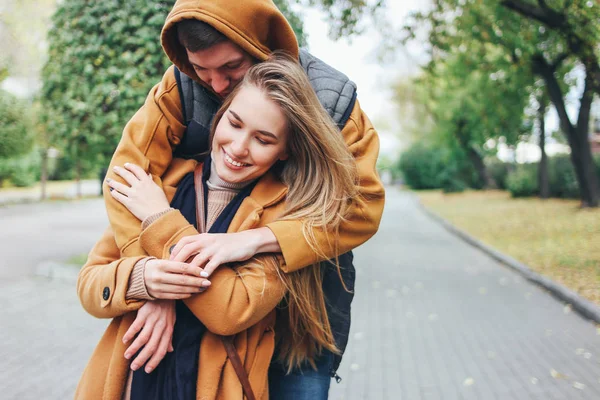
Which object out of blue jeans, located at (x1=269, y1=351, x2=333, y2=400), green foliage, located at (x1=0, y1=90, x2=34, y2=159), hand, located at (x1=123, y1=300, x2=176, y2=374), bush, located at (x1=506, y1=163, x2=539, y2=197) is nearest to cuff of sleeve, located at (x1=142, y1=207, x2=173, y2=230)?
hand, located at (x1=123, y1=300, x2=176, y2=374)

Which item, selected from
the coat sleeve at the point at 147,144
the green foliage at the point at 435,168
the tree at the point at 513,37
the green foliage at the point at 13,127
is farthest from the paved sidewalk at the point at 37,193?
the coat sleeve at the point at 147,144

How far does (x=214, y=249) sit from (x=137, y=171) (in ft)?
1.15

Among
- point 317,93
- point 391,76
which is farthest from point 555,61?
point 391,76

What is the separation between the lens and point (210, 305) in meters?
1.44

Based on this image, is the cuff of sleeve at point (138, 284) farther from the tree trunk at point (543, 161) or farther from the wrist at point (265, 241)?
the tree trunk at point (543, 161)

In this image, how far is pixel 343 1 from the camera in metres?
10.9

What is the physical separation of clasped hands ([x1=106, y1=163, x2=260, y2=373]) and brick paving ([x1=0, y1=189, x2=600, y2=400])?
3.25m

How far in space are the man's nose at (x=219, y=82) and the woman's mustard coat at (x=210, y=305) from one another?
329mm

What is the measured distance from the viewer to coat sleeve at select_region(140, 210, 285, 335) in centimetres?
144

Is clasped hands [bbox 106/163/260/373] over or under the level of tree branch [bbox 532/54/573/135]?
under

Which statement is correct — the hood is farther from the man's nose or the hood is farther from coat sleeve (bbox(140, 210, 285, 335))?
coat sleeve (bbox(140, 210, 285, 335))

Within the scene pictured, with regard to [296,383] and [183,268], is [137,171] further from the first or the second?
[296,383]

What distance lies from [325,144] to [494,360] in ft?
14.3

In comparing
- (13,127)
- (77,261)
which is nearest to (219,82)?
(77,261)
